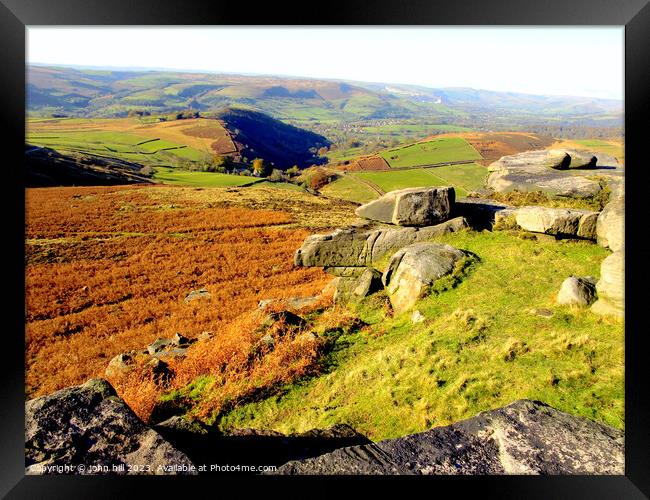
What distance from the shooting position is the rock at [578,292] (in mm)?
8320

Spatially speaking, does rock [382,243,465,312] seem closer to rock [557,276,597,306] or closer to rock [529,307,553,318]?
rock [529,307,553,318]

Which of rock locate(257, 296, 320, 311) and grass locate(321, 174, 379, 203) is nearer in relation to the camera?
rock locate(257, 296, 320, 311)

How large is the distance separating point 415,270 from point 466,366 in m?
3.34

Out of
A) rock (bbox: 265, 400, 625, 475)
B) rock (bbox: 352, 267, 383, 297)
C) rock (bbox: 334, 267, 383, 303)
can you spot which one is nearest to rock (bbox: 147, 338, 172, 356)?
rock (bbox: 334, 267, 383, 303)

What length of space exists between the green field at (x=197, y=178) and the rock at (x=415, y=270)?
33.1 feet

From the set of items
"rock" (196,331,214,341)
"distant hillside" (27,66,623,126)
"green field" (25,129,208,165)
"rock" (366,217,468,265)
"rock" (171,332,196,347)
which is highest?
"distant hillside" (27,66,623,126)

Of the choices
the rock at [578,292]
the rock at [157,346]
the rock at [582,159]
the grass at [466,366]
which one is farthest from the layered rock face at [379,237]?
the rock at [582,159]

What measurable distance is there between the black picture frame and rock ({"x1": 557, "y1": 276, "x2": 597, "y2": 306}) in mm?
1877

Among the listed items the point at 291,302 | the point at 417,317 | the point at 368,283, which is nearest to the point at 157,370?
the point at 291,302

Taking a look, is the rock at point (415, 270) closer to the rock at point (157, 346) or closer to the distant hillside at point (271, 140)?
the rock at point (157, 346)

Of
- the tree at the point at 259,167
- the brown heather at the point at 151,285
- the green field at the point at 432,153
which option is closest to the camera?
the brown heather at the point at 151,285

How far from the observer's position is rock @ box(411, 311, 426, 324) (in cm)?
935

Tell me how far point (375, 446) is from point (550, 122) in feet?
49.4
